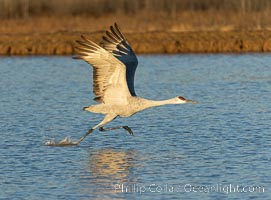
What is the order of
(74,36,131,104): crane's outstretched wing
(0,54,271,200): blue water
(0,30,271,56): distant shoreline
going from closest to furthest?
(0,54,271,200): blue water, (74,36,131,104): crane's outstretched wing, (0,30,271,56): distant shoreline

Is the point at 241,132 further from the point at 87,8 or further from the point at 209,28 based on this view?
the point at 87,8

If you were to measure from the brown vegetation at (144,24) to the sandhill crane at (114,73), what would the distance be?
15.1m

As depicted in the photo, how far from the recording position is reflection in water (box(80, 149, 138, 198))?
9109 millimetres

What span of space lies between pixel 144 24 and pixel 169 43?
186 inches

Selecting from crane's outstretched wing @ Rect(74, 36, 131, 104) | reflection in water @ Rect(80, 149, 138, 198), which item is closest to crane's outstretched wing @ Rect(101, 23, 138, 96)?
crane's outstretched wing @ Rect(74, 36, 131, 104)

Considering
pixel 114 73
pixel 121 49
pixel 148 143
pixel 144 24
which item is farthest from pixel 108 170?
pixel 144 24

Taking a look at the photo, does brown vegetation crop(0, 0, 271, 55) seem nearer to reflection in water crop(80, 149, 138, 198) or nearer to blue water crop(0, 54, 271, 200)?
blue water crop(0, 54, 271, 200)

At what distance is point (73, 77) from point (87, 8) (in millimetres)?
12886

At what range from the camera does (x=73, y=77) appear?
22344 millimetres

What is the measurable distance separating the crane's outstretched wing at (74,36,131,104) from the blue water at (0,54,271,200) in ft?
2.49

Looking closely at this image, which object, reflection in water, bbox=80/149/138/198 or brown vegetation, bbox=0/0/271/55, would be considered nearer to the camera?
reflection in water, bbox=80/149/138/198

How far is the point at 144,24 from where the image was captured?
31.8 meters

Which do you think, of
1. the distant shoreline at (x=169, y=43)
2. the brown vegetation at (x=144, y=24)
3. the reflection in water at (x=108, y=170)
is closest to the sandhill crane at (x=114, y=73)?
the reflection in water at (x=108, y=170)

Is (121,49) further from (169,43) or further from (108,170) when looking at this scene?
(169,43)
